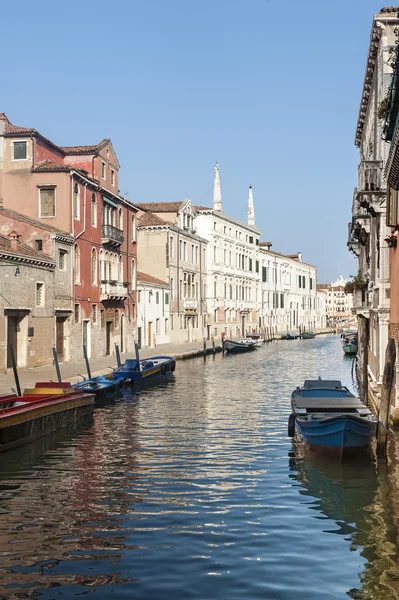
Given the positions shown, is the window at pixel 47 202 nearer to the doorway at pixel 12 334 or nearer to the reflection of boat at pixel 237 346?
the doorway at pixel 12 334

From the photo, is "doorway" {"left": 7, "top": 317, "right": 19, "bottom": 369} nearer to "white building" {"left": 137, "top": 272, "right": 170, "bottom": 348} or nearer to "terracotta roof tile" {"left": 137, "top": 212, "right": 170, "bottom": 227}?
"white building" {"left": 137, "top": 272, "right": 170, "bottom": 348}

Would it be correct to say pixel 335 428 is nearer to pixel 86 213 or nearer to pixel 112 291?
pixel 86 213

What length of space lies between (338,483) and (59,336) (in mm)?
21981

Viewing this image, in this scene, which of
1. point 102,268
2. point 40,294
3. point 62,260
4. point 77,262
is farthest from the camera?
point 102,268

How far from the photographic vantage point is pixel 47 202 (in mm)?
32844

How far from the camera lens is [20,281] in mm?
28469

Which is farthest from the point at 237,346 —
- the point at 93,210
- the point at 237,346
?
the point at 93,210

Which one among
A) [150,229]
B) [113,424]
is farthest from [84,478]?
[150,229]

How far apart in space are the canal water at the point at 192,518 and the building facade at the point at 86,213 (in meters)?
16.5

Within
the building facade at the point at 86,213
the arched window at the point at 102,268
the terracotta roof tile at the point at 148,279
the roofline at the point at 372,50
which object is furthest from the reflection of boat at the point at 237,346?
the roofline at the point at 372,50

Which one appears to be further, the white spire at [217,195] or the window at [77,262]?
the white spire at [217,195]

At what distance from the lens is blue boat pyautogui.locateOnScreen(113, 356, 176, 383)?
28.2 metres

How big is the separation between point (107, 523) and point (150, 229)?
145 ft

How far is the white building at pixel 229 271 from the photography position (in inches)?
2562
